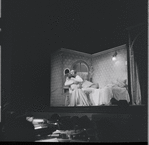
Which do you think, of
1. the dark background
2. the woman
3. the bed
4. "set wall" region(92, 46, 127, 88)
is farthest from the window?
the bed

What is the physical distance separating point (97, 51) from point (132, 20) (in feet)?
12.3

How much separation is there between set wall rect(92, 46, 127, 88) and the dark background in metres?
1.54

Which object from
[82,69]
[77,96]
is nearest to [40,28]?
[77,96]

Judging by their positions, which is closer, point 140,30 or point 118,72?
point 140,30

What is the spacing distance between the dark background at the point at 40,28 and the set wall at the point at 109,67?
154 cm

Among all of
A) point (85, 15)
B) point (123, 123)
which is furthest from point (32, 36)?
point (123, 123)

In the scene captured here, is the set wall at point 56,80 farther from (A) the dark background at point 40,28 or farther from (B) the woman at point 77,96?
(B) the woman at point 77,96

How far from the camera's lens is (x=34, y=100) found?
5.95 meters

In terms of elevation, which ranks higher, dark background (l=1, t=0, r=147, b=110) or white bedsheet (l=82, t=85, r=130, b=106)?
dark background (l=1, t=0, r=147, b=110)

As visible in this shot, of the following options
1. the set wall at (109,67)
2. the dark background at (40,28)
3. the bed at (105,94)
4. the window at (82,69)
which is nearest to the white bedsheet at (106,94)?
the bed at (105,94)

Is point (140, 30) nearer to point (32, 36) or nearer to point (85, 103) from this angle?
point (85, 103)

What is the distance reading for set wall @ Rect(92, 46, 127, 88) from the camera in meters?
8.05

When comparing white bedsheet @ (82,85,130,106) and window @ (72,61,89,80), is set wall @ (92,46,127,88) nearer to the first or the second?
window @ (72,61,89,80)

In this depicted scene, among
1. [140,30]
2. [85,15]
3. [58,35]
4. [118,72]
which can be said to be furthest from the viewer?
[118,72]
